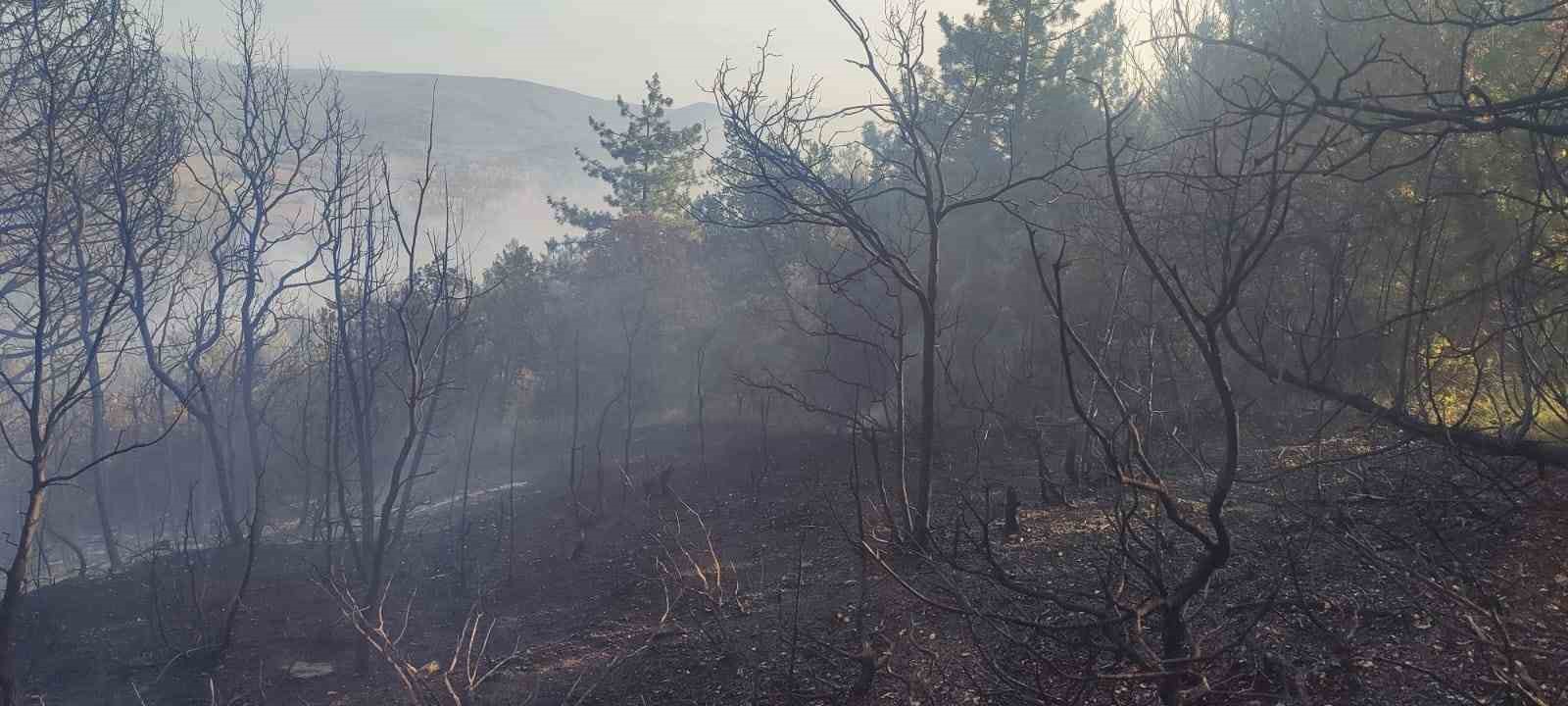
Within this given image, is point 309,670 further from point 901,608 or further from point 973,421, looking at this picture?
point 973,421

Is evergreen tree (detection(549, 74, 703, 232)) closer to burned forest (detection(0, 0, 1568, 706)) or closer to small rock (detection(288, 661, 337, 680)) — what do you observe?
burned forest (detection(0, 0, 1568, 706))

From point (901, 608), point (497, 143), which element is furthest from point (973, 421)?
point (497, 143)

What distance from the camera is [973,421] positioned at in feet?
43.6

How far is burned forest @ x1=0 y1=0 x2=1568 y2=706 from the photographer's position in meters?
3.71

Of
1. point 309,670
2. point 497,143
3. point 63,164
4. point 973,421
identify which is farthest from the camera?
point 497,143

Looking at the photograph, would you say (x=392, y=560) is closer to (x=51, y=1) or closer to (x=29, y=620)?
(x=29, y=620)

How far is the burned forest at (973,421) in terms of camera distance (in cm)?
371

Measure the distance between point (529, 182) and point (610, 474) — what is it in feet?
392

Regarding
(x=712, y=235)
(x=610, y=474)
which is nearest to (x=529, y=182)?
(x=712, y=235)

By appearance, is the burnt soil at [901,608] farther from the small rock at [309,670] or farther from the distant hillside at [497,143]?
the distant hillside at [497,143]

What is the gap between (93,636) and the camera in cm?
954

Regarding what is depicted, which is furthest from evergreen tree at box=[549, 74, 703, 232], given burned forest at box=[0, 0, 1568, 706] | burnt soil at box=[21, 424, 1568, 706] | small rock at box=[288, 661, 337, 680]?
small rock at box=[288, 661, 337, 680]

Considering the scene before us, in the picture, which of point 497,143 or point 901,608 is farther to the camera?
point 497,143

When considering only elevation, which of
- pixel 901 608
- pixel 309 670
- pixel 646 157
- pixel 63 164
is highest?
pixel 646 157
